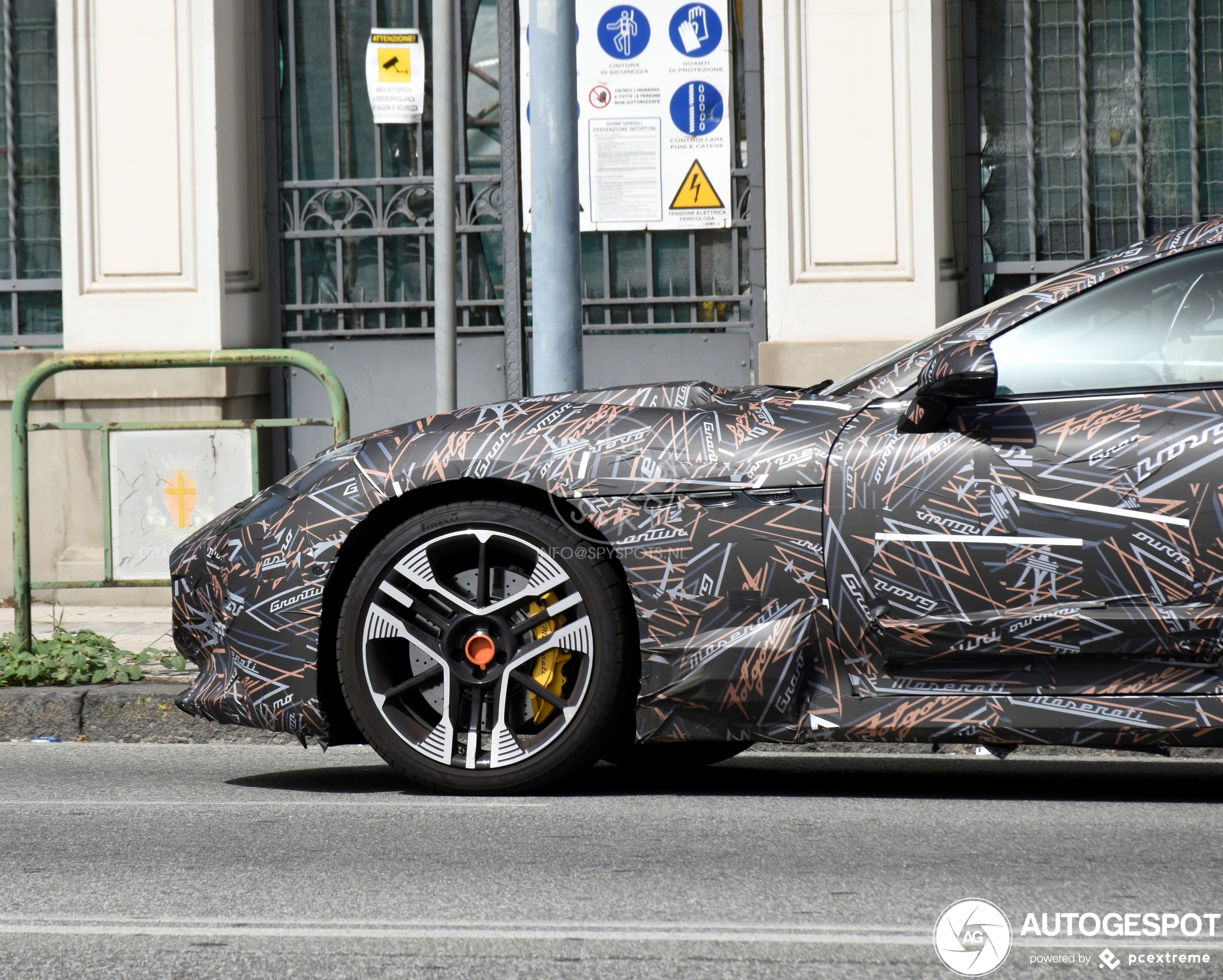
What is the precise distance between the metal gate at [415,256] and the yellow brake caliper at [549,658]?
5.29 meters

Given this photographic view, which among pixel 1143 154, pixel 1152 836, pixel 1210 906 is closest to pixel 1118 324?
pixel 1152 836

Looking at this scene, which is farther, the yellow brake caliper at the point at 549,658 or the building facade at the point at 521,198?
the building facade at the point at 521,198

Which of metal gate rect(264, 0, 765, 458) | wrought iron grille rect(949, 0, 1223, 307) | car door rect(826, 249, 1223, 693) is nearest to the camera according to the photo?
car door rect(826, 249, 1223, 693)

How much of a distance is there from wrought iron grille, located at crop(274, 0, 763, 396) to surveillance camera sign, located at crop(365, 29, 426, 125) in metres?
0.12

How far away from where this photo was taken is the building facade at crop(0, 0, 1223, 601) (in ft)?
29.6

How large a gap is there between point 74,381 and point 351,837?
6.24 m

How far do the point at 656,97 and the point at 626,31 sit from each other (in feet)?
1.39

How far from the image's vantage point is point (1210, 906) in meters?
3.12

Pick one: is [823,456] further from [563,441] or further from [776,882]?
[776,882]

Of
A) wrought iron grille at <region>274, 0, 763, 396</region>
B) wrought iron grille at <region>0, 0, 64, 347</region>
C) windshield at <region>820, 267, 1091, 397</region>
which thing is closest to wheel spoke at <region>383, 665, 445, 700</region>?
windshield at <region>820, 267, 1091, 397</region>

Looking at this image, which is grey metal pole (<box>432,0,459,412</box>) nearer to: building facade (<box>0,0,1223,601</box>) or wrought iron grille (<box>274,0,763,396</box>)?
building facade (<box>0,0,1223,601</box>)

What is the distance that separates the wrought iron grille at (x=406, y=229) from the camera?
31.2 ft

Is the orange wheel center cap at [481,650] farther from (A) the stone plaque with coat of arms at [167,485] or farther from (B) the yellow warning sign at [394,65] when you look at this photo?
(B) the yellow warning sign at [394,65]

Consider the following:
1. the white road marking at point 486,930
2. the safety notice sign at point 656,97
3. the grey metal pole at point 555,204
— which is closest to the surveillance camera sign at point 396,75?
the safety notice sign at point 656,97
